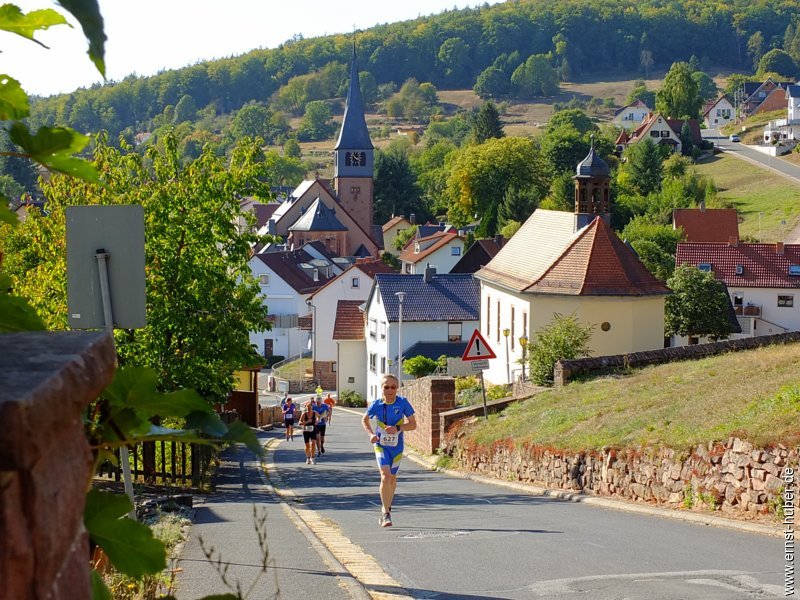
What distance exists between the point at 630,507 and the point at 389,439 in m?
4.24

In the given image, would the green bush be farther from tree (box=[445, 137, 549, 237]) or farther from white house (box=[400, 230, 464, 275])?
tree (box=[445, 137, 549, 237])

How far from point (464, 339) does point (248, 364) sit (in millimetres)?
39649

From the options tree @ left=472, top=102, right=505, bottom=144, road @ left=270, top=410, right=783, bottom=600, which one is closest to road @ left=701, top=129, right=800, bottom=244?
tree @ left=472, top=102, right=505, bottom=144

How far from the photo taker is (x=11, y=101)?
2.02 m

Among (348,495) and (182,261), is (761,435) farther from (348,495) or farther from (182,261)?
(182,261)

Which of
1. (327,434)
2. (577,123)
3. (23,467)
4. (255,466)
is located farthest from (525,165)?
(23,467)

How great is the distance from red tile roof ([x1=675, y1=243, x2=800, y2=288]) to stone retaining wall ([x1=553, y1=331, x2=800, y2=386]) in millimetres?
31268

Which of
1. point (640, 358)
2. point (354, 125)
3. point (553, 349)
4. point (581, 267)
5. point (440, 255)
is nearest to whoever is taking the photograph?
point (640, 358)

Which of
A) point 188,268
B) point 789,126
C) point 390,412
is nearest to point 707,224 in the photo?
point 188,268

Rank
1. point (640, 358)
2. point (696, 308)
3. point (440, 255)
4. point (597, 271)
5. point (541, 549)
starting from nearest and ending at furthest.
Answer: point (541, 549), point (640, 358), point (597, 271), point (696, 308), point (440, 255)

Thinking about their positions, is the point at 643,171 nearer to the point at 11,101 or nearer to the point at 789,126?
the point at 789,126

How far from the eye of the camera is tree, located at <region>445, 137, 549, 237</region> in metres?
107

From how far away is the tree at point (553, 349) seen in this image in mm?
29203

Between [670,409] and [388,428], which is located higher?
[388,428]
